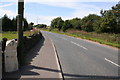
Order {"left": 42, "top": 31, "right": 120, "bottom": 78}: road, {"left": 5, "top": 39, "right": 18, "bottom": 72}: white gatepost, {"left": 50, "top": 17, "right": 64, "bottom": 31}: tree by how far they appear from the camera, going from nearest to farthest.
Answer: {"left": 5, "top": 39, "right": 18, "bottom": 72}: white gatepost, {"left": 42, "top": 31, "right": 120, "bottom": 78}: road, {"left": 50, "top": 17, "right": 64, "bottom": 31}: tree

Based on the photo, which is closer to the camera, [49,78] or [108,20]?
[49,78]

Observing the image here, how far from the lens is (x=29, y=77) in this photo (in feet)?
23.1

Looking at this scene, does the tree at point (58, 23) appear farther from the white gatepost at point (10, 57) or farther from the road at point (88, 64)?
the white gatepost at point (10, 57)

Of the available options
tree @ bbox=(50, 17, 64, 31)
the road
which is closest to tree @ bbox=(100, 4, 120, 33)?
the road

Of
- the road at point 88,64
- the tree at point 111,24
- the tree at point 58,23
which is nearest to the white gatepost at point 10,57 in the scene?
the road at point 88,64

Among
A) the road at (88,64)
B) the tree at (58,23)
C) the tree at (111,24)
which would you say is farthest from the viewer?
the tree at (58,23)

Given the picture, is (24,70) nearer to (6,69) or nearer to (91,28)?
(6,69)

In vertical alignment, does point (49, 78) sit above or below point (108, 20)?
below

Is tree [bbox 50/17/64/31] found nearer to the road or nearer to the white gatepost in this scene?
the road

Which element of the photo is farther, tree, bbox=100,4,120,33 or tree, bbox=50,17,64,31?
tree, bbox=50,17,64,31

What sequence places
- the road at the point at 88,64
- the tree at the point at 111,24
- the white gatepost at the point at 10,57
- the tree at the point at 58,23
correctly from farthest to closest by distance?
the tree at the point at 58,23 < the tree at the point at 111,24 < the road at the point at 88,64 < the white gatepost at the point at 10,57

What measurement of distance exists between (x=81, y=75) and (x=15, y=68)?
2.87 metres

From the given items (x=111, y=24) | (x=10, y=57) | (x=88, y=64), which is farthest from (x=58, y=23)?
(x=10, y=57)

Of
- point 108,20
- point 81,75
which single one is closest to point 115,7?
point 108,20
